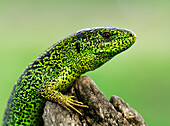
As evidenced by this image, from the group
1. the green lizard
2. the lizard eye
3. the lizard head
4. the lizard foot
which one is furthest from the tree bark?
the lizard eye

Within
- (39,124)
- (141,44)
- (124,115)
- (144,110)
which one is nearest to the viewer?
(124,115)

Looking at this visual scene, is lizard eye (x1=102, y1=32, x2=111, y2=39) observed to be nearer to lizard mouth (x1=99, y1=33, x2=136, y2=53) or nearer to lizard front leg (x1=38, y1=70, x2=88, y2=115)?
lizard mouth (x1=99, y1=33, x2=136, y2=53)

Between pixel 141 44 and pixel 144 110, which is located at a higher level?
pixel 141 44

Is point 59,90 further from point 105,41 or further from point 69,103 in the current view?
point 105,41

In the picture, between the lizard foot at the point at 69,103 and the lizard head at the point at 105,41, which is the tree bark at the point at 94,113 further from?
the lizard head at the point at 105,41

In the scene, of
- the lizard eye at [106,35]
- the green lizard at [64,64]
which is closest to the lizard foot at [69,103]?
the green lizard at [64,64]

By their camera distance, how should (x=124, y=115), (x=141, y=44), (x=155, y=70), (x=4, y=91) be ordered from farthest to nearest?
(x=141, y=44)
(x=155, y=70)
(x=4, y=91)
(x=124, y=115)

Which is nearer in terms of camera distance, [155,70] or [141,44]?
[155,70]

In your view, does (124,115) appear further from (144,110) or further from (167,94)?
(167,94)

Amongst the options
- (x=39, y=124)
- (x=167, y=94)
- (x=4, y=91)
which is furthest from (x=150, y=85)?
(x=39, y=124)
